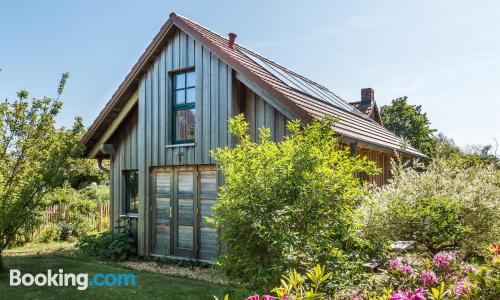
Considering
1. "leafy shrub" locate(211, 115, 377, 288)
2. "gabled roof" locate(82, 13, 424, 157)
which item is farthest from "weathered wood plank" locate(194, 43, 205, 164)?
"leafy shrub" locate(211, 115, 377, 288)

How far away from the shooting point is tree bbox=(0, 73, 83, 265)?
874 cm

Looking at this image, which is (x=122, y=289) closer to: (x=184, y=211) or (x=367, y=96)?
(x=184, y=211)

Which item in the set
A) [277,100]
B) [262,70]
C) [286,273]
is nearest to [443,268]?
[286,273]

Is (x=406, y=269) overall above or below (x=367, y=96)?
below

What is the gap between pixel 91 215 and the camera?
15891 mm

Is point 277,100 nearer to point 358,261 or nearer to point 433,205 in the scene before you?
point 433,205

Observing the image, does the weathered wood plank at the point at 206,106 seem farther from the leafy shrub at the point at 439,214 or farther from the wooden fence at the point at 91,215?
the wooden fence at the point at 91,215

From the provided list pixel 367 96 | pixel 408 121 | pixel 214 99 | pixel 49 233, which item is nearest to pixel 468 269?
pixel 214 99

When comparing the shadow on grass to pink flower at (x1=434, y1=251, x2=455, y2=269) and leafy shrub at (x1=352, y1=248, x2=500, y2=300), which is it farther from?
pink flower at (x1=434, y1=251, x2=455, y2=269)

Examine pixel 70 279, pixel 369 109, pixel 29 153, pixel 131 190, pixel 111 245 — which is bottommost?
pixel 70 279

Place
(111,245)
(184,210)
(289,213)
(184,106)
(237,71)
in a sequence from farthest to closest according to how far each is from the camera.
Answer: (111,245) → (184,106) → (184,210) → (237,71) → (289,213)

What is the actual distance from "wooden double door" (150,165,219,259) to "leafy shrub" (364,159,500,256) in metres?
4.15

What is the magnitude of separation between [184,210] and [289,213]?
19.8 ft

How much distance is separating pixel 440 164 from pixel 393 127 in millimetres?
27582
